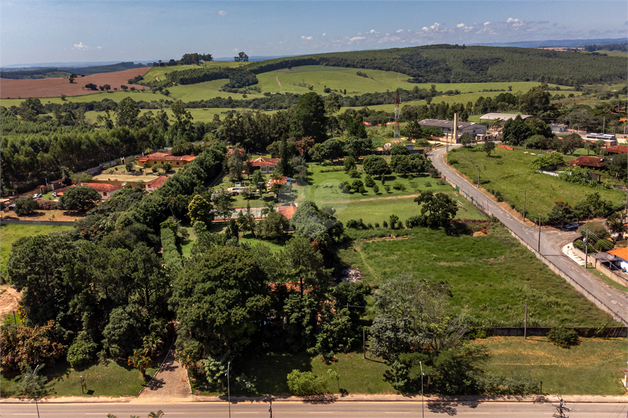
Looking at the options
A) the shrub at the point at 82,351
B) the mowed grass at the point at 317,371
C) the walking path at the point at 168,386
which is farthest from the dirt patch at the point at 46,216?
the mowed grass at the point at 317,371

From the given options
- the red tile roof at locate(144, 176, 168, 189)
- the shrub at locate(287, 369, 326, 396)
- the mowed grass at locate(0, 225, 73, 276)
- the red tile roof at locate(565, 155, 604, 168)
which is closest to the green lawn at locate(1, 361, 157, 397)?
the shrub at locate(287, 369, 326, 396)

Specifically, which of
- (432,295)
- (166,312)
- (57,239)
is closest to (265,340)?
(166,312)

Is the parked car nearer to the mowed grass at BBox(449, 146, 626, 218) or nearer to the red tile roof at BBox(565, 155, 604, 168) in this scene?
the mowed grass at BBox(449, 146, 626, 218)

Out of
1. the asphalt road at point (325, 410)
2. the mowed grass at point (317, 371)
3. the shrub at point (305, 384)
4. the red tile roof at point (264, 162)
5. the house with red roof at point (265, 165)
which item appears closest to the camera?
the asphalt road at point (325, 410)

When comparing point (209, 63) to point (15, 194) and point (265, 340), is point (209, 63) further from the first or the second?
point (265, 340)

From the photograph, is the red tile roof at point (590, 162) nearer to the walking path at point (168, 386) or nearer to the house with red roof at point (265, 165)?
the house with red roof at point (265, 165)

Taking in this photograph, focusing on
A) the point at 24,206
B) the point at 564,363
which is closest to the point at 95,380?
the point at 564,363

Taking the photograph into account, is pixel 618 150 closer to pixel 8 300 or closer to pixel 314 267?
pixel 314 267
